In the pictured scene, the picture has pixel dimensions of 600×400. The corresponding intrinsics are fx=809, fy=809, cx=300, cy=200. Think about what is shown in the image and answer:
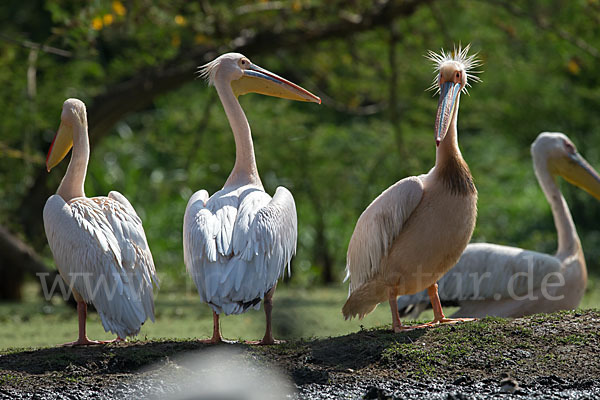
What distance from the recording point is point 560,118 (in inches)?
459

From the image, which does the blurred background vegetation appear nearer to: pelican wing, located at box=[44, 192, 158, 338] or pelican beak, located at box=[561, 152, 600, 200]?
pelican beak, located at box=[561, 152, 600, 200]

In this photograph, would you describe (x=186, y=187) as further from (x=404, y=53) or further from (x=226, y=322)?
(x=226, y=322)

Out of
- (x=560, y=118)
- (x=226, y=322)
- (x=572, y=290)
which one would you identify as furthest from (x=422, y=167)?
(x=572, y=290)

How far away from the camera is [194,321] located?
24.0ft

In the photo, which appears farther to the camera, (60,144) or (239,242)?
(60,144)

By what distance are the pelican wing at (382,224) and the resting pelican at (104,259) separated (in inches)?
48.8

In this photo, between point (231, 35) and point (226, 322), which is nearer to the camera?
point (226, 322)

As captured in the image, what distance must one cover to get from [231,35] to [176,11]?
0.64 m

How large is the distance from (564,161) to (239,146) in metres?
2.85

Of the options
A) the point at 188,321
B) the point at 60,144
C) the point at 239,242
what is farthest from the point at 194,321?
the point at 239,242

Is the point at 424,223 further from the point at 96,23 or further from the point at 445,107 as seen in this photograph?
the point at 96,23

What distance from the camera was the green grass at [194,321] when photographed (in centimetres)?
647

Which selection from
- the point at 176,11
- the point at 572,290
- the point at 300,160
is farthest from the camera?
the point at 300,160

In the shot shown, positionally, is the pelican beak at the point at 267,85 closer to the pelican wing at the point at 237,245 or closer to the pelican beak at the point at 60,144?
the pelican wing at the point at 237,245
